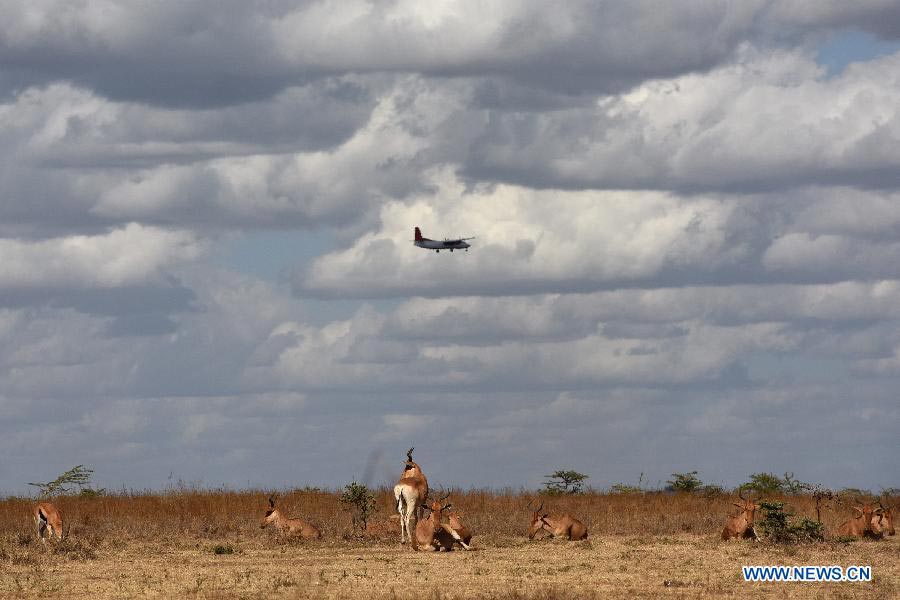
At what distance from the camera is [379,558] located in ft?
93.6

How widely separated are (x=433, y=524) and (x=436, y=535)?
0.25m

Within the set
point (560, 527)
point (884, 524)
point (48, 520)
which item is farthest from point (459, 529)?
point (884, 524)

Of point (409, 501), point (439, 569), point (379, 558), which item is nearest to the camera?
point (439, 569)

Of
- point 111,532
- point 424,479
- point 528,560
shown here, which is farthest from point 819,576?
point 111,532

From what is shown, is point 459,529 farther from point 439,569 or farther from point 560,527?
point 439,569

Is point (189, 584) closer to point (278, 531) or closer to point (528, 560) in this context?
point (528, 560)

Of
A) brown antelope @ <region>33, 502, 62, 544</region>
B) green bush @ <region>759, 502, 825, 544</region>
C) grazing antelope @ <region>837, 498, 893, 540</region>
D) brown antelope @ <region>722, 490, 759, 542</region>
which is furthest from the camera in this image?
grazing antelope @ <region>837, 498, 893, 540</region>

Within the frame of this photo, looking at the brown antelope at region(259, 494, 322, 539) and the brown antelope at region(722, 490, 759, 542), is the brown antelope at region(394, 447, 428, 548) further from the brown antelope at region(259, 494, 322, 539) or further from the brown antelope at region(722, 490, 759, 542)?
the brown antelope at region(722, 490, 759, 542)

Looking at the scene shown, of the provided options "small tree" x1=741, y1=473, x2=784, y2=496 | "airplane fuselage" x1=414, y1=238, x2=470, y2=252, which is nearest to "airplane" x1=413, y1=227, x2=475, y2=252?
"airplane fuselage" x1=414, y1=238, x2=470, y2=252

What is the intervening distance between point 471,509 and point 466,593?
1949 centimetres

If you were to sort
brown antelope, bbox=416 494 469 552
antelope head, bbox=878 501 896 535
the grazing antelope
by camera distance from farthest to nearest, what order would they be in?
1. antelope head, bbox=878 501 896 535
2. the grazing antelope
3. brown antelope, bbox=416 494 469 552

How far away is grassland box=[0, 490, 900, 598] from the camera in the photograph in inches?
924

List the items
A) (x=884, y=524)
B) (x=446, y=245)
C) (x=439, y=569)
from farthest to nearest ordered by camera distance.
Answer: (x=446, y=245)
(x=884, y=524)
(x=439, y=569)

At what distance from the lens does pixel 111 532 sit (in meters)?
34.2
